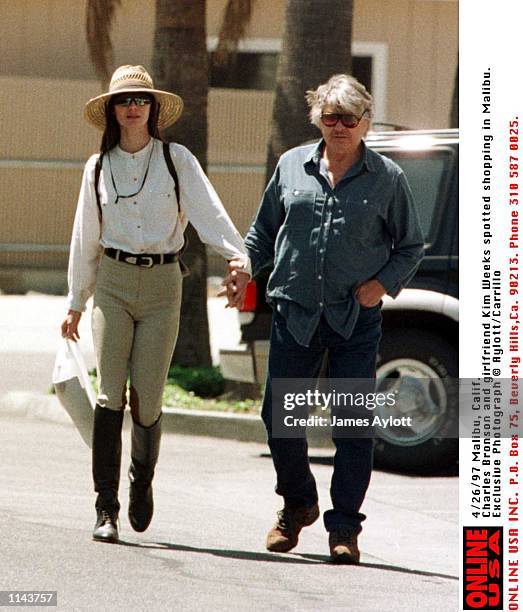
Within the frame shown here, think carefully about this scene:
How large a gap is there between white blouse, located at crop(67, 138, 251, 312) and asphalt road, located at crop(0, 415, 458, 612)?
1011mm

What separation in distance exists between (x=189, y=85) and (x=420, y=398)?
3554 mm

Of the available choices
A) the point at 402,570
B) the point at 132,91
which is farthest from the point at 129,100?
the point at 402,570

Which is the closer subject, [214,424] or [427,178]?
[427,178]

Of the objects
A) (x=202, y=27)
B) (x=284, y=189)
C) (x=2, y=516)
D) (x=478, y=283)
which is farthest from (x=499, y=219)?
(x=202, y=27)

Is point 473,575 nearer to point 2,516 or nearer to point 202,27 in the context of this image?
point 2,516

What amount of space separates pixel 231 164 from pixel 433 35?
3474 millimetres

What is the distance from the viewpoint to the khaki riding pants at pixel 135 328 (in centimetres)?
595

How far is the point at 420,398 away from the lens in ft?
27.7

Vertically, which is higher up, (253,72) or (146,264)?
(146,264)

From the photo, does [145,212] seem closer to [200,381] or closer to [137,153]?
[137,153]

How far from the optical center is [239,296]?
19.1 ft

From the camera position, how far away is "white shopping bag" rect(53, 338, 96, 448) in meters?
6.14

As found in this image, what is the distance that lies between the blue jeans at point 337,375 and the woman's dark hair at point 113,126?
873 millimetres

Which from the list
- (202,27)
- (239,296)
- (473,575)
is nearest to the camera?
(473,575)
